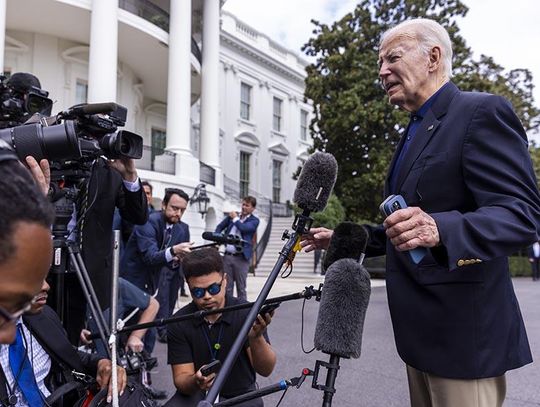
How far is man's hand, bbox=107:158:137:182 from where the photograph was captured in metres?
3.60

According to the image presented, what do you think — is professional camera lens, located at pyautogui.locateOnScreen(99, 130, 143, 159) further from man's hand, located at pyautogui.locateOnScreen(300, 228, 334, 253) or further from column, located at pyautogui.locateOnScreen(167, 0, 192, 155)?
column, located at pyautogui.locateOnScreen(167, 0, 192, 155)

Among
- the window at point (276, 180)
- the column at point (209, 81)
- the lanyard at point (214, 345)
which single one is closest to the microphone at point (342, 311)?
the lanyard at point (214, 345)

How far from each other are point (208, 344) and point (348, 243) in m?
1.39

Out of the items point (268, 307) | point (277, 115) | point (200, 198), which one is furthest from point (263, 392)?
→ point (277, 115)

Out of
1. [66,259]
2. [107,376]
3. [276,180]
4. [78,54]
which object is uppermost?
[78,54]

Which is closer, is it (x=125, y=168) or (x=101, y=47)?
(x=125, y=168)

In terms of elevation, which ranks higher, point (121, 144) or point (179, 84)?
point (179, 84)

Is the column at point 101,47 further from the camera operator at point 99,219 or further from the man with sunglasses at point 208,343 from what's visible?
the man with sunglasses at point 208,343

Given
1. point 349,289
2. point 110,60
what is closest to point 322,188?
point 349,289

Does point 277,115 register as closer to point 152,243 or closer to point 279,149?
point 279,149

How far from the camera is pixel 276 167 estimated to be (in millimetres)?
31625

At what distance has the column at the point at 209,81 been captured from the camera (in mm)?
19000

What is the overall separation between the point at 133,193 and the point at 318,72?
769 inches

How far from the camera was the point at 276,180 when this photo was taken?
104 ft
